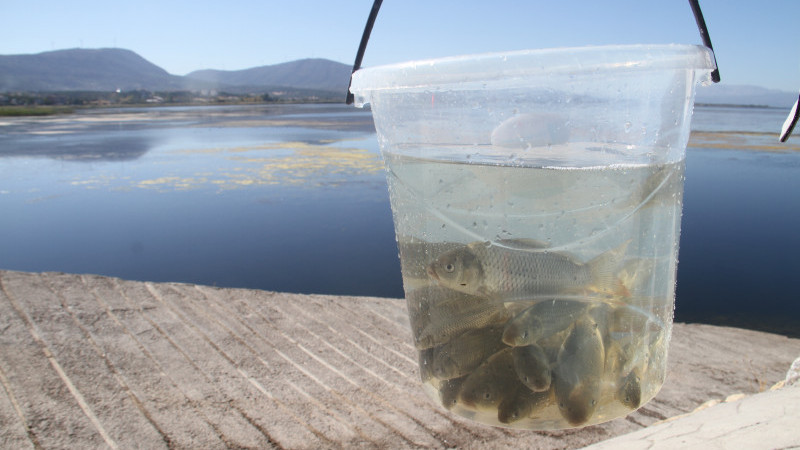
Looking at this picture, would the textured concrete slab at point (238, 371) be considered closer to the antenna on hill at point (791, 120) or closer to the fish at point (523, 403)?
the fish at point (523, 403)

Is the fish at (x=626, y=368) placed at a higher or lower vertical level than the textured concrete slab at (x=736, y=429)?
higher

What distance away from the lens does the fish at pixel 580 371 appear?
0.71 metres

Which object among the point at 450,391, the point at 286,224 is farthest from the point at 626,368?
the point at 286,224

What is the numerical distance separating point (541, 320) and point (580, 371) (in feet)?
0.29

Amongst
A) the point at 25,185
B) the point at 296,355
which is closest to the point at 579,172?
the point at 296,355

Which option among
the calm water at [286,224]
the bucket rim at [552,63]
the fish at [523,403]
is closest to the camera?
the bucket rim at [552,63]

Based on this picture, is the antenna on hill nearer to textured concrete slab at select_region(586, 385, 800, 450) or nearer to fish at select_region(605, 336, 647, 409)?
fish at select_region(605, 336, 647, 409)

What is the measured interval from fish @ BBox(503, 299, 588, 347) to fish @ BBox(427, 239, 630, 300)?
17mm

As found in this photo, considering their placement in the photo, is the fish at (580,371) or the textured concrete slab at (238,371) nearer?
the fish at (580,371)

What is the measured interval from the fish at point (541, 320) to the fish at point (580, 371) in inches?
0.7

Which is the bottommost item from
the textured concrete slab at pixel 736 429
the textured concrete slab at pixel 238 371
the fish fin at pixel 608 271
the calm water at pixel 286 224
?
the calm water at pixel 286 224

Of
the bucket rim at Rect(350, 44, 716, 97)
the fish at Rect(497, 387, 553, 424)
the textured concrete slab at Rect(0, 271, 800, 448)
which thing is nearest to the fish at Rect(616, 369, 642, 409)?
the fish at Rect(497, 387, 553, 424)

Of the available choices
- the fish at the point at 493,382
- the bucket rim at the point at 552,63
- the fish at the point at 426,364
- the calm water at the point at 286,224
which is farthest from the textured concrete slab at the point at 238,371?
the bucket rim at the point at 552,63

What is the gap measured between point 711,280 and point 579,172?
Result: 15.0 feet
